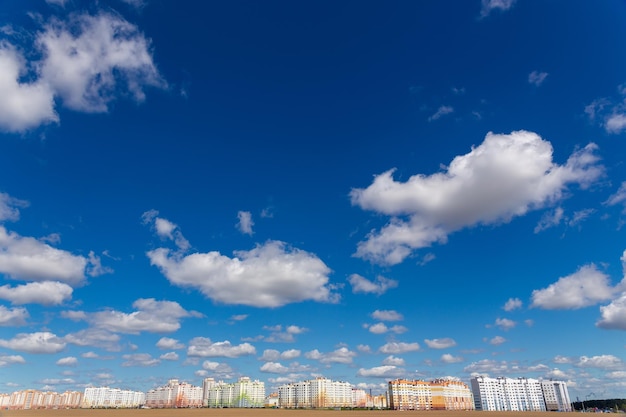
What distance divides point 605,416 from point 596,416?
4917 mm

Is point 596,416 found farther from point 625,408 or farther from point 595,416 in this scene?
point 625,408

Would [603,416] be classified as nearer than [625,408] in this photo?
Yes

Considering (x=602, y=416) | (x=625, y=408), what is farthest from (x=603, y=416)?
(x=625, y=408)

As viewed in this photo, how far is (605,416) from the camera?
152m

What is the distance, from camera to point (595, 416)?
15575 centimetres

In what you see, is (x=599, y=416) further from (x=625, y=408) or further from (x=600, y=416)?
(x=625, y=408)

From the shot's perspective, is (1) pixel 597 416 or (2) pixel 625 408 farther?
(2) pixel 625 408

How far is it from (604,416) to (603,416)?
1.49m

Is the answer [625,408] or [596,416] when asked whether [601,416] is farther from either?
[625,408]

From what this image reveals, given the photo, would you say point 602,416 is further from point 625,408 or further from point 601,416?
A: point 625,408

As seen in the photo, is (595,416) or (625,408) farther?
(625,408)

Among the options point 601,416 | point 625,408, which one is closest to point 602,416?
point 601,416

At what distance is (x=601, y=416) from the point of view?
155625mm

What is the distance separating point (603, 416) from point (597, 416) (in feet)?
6.39
